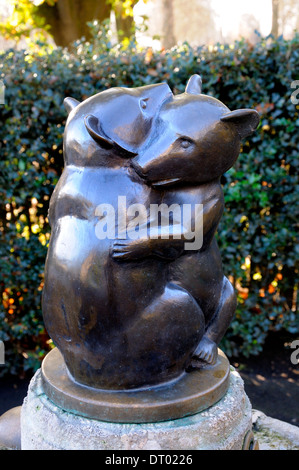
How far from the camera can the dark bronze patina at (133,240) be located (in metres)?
1.86

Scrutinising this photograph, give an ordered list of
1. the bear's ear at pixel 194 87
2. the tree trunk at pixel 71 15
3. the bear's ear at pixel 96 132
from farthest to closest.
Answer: the tree trunk at pixel 71 15 → the bear's ear at pixel 194 87 → the bear's ear at pixel 96 132

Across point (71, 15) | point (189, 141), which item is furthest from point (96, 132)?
point (71, 15)

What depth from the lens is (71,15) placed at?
7059 mm

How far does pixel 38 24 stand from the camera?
287 inches

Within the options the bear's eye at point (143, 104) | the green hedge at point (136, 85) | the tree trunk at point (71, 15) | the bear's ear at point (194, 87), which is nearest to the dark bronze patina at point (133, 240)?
the bear's eye at point (143, 104)

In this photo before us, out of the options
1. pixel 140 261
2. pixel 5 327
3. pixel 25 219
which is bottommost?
pixel 5 327

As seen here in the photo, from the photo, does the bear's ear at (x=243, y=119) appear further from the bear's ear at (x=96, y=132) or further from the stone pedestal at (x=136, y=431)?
the stone pedestal at (x=136, y=431)

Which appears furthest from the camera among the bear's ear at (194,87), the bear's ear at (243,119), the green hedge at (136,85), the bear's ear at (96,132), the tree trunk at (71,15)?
the tree trunk at (71,15)

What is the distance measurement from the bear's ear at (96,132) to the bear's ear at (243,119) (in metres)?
0.54

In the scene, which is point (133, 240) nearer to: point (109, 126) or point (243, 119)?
point (109, 126)

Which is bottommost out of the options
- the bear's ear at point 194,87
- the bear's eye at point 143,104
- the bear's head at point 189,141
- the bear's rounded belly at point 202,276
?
the bear's rounded belly at point 202,276
